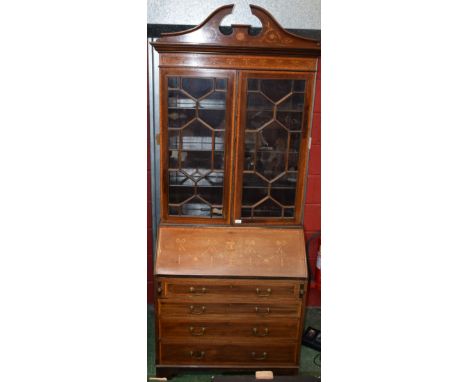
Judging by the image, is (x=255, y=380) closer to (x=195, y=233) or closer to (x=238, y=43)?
(x=195, y=233)

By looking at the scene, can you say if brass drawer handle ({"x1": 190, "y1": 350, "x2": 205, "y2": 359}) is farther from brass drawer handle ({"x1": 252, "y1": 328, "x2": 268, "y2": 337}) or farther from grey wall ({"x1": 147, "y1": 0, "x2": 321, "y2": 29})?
grey wall ({"x1": 147, "y1": 0, "x2": 321, "y2": 29})

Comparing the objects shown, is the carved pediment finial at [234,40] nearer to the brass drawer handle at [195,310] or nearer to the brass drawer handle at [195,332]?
the brass drawer handle at [195,310]

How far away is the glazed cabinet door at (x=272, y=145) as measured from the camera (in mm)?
2072

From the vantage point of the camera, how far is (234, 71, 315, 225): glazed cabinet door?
207 centimetres

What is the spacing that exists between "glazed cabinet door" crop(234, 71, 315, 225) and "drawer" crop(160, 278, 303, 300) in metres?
0.35

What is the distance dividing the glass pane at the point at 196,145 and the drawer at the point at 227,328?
60cm

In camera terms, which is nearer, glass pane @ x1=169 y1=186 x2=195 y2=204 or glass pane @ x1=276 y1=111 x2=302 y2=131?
glass pane @ x1=276 y1=111 x2=302 y2=131

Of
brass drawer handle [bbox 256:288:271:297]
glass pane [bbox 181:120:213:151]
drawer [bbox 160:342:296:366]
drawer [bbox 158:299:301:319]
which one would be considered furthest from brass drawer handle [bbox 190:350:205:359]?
glass pane [bbox 181:120:213:151]

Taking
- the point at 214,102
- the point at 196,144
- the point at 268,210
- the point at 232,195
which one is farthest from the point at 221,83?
the point at 268,210

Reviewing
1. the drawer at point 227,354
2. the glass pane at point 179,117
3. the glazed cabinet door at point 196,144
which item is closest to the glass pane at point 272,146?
the glazed cabinet door at point 196,144

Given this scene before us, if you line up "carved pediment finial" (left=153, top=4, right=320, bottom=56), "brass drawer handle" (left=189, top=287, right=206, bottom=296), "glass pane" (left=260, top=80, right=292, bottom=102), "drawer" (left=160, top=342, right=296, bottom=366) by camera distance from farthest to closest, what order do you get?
1. "drawer" (left=160, top=342, right=296, bottom=366)
2. "brass drawer handle" (left=189, top=287, right=206, bottom=296)
3. "glass pane" (left=260, top=80, right=292, bottom=102)
4. "carved pediment finial" (left=153, top=4, right=320, bottom=56)

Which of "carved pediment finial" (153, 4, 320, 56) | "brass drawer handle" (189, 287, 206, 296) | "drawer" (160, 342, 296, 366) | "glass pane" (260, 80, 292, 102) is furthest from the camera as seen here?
"drawer" (160, 342, 296, 366)

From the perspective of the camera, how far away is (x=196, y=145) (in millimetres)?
2162

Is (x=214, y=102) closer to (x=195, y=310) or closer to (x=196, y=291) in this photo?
(x=196, y=291)
